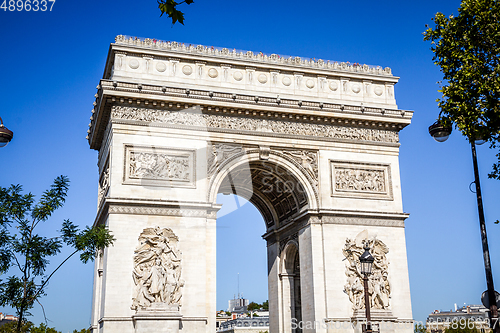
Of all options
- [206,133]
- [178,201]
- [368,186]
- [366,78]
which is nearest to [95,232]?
[178,201]

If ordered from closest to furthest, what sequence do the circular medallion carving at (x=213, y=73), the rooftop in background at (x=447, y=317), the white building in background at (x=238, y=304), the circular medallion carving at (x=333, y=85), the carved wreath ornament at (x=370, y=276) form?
the carved wreath ornament at (x=370, y=276) < the circular medallion carving at (x=213, y=73) < the circular medallion carving at (x=333, y=85) < the rooftop in background at (x=447, y=317) < the white building in background at (x=238, y=304)

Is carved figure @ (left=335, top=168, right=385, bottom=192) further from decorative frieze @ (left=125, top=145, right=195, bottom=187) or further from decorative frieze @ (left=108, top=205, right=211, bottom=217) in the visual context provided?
decorative frieze @ (left=125, top=145, right=195, bottom=187)

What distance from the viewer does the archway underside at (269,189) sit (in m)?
24.5

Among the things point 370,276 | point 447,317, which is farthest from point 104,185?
point 447,317

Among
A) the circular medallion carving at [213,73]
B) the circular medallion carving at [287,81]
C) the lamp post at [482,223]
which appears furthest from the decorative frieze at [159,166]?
the lamp post at [482,223]

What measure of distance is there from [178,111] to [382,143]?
8.98 meters

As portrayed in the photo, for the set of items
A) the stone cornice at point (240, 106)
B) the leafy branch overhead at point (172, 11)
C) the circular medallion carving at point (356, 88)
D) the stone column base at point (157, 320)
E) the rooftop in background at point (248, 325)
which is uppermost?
the circular medallion carving at point (356, 88)

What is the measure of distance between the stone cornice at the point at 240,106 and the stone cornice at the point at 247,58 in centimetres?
186

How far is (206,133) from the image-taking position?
23266mm

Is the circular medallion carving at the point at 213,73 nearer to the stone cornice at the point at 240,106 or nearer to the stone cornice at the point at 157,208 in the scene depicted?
the stone cornice at the point at 240,106

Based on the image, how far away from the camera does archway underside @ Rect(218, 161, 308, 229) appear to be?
2450 cm

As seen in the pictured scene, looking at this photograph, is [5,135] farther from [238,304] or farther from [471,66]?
[238,304]

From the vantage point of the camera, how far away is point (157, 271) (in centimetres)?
2111

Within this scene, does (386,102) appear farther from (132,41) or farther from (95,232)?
(95,232)
